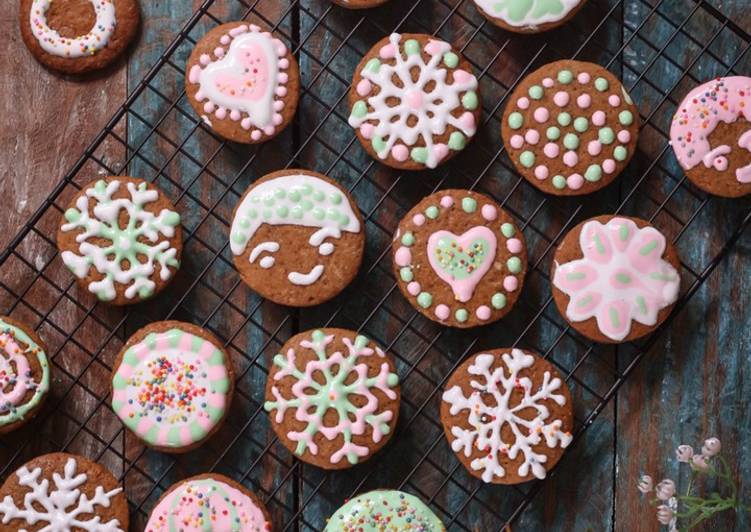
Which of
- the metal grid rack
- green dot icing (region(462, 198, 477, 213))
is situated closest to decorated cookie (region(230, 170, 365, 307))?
the metal grid rack

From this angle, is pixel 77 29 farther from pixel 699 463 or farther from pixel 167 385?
pixel 699 463

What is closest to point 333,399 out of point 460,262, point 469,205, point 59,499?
point 460,262

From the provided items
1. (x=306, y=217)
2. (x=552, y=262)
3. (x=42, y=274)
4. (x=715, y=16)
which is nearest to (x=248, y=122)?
(x=306, y=217)

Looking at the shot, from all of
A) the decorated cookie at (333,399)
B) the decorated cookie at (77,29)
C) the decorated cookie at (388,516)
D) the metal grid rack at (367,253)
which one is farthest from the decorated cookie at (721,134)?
the decorated cookie at (77,29)

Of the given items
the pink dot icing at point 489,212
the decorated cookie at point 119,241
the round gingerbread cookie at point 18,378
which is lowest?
the round gingerbread cookie at point 18,378

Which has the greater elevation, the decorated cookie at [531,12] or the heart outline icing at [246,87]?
the decorated cookie at [531,12]

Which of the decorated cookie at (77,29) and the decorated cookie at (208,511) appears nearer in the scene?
the decorated cookie at (208,511)

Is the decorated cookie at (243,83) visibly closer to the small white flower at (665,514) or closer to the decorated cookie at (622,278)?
the decorated cookie at (622,278)
